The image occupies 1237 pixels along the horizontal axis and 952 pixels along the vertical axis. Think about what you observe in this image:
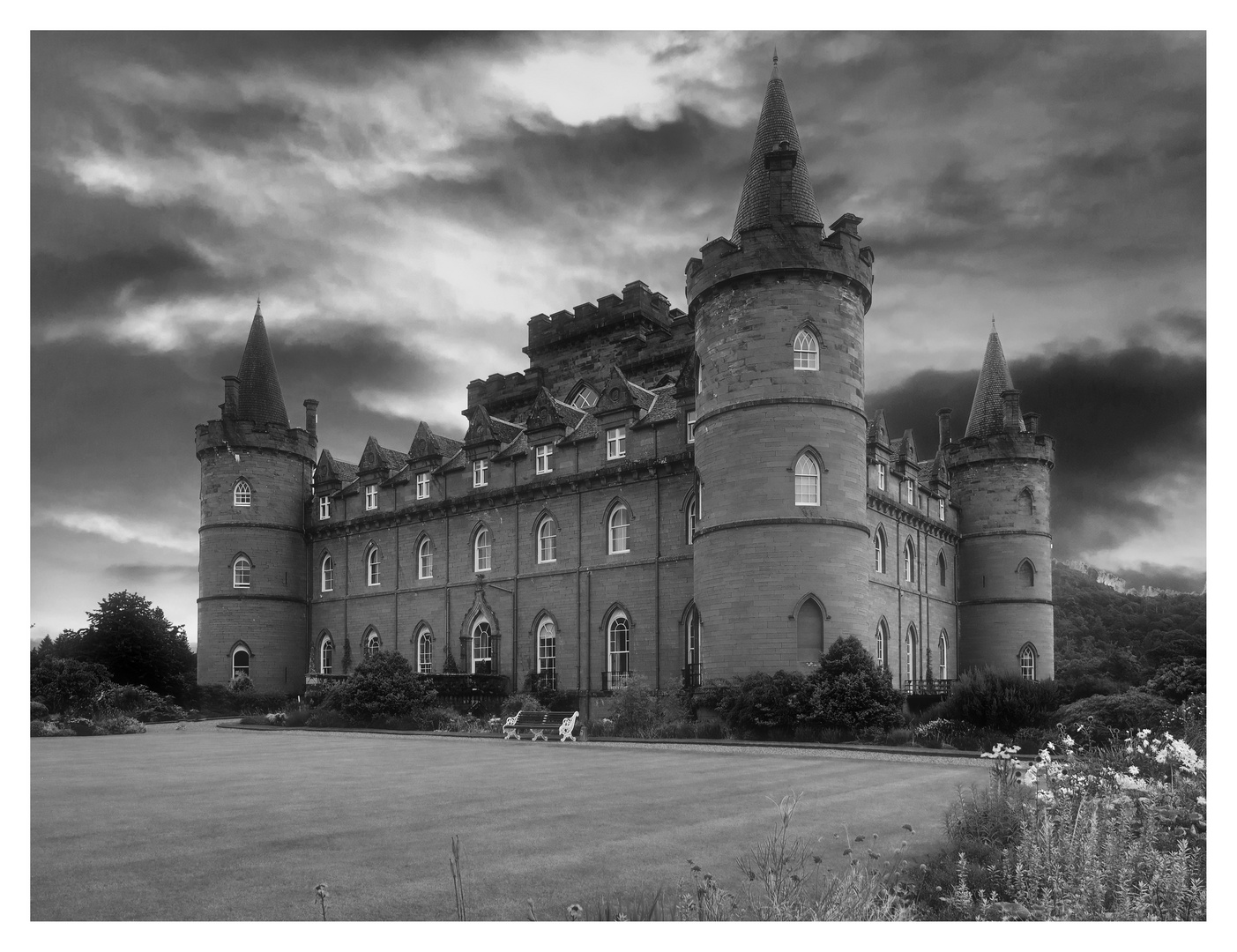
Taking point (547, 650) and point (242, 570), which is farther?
point (242, 570)

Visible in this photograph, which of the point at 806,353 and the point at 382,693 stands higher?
the point at 806,353

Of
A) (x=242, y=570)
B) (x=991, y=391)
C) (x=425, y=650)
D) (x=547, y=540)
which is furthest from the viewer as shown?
(x=991, y=391)

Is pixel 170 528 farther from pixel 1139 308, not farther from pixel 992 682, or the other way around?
pixel 992 682

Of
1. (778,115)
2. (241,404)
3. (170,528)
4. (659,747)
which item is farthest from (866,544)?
(241,404)

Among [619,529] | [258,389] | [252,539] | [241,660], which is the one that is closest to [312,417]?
[258,389]

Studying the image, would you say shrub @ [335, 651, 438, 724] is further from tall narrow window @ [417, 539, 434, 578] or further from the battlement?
the battlement

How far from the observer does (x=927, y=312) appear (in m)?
16.7

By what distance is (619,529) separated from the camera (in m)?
35.2

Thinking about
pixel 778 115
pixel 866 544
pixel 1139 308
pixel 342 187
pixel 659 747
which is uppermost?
pixel 778 115

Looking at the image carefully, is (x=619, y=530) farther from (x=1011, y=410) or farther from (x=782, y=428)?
(x=1011, y=410)

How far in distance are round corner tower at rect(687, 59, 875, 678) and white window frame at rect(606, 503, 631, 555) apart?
5.11m

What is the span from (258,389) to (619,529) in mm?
19590

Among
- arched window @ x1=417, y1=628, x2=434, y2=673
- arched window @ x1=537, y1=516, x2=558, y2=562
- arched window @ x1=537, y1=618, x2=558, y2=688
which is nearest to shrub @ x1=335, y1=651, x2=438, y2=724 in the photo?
arched window @ x1=537, y1=618, x2=558, y2=688

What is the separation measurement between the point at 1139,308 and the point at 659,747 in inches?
524
